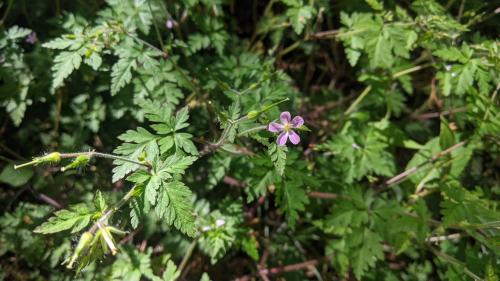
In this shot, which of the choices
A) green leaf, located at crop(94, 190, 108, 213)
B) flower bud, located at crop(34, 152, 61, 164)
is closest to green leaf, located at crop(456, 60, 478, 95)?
green leaf, located at crop(94, 190, 108, 213)

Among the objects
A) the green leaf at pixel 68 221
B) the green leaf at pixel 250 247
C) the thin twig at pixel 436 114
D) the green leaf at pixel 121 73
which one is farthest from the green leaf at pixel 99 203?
the thin twig at pixel 436 114

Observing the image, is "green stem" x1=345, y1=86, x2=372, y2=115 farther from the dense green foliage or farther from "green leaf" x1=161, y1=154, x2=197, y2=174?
"green leaf" x1=161, y1=154, x2=197, y2=174

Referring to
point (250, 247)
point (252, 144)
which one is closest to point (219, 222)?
point (250, 247)

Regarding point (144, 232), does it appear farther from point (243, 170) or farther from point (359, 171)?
point (359, 171)

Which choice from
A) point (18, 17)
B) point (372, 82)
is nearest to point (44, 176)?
point (18, 17)

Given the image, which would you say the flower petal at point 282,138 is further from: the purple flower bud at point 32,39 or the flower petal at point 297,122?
the purple flower bud at point 32,39

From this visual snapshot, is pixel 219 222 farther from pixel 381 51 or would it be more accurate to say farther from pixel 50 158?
pixel 381 51
